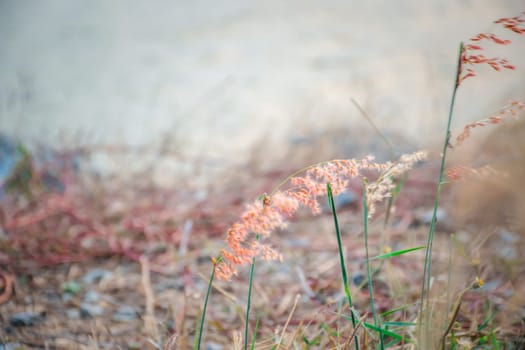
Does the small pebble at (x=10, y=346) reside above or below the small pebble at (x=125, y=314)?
above

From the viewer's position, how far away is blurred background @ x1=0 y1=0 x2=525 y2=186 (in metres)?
3.57

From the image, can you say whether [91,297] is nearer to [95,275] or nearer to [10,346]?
[95,275]

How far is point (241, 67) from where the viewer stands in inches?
204

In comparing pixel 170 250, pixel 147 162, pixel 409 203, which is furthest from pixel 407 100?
pixel 170 250

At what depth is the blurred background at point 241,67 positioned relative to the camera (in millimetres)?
3574

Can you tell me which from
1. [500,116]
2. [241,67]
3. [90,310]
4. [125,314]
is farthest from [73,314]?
[241,67]

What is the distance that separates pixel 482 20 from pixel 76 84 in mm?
4643

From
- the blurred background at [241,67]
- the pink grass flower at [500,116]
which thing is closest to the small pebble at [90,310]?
the pink grass flower at [500,116]

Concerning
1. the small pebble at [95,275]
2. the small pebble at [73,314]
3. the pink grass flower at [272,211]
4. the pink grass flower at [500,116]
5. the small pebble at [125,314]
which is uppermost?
the pink grass flower at [500,116]

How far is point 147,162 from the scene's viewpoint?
Result: 2.96 m

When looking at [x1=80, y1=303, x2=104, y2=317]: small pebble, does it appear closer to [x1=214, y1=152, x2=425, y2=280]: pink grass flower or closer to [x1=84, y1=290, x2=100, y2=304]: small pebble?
[x1=84, y1=290, x2=100, y2=304]: small pebble

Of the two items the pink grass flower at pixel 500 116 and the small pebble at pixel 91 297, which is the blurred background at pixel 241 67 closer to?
the small pebble at pixel 91 297

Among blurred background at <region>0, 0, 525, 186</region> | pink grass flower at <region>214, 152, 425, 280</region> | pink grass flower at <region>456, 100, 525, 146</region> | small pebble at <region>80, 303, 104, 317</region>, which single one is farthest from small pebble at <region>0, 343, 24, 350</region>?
blurred background at <region>0, 0, 525, 186</region>

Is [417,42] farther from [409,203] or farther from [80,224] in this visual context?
[80,224]
